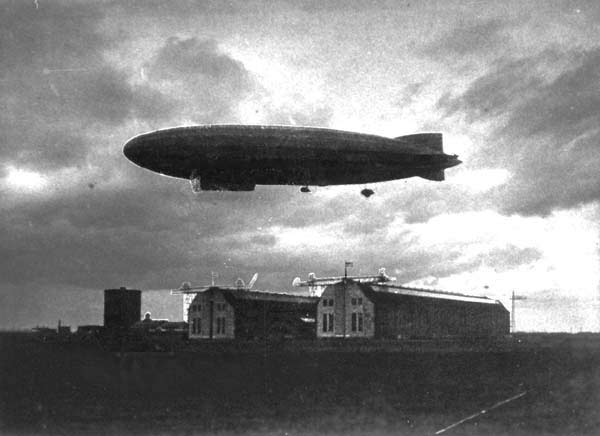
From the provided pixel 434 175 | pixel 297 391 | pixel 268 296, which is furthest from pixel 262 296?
pixel 434 175

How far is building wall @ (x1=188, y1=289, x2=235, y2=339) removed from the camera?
87.8 meters

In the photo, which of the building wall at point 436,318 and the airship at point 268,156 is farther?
the building wall at point 436,318

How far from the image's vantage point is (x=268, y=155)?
40.7m

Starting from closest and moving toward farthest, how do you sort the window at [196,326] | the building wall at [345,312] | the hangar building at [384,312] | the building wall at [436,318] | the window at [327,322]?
1. the building wall at [345,312]
2. the hangar building at [384,312]
3. the building wall at [436,318]
4. the window at [327,322]
5. the window at [196,326]

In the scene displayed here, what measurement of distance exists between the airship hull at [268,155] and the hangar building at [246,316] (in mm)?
46851

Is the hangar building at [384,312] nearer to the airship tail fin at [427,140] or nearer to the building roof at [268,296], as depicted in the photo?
the building roof at [268,296]

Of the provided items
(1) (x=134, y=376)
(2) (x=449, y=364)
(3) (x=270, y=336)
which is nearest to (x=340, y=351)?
(2) (x=449, y=364)

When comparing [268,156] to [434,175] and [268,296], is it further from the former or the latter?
[268,296]

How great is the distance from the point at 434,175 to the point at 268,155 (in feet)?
42.6

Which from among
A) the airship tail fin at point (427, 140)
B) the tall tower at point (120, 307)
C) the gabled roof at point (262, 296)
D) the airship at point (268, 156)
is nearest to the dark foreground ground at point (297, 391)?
the gabled roof at point (262, 296)

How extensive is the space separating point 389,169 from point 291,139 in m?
7.58

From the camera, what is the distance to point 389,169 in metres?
44.7

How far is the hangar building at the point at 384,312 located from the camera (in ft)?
278

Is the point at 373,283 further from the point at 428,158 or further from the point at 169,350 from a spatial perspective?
the point at 428,158
